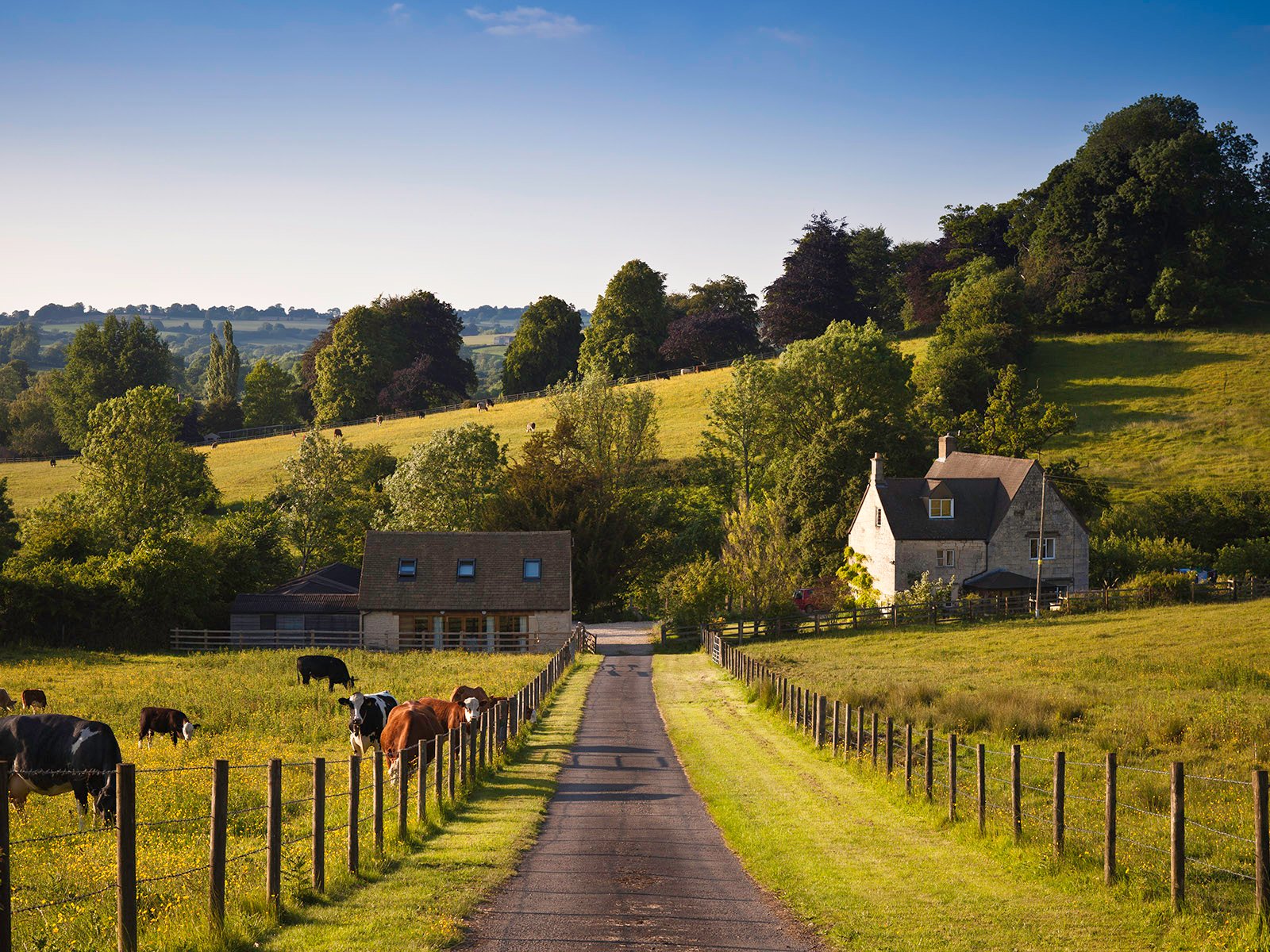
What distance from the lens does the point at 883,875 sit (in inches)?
532

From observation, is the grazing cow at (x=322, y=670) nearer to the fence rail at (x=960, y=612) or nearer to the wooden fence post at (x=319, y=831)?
the fence rail at (x=960, y=612)

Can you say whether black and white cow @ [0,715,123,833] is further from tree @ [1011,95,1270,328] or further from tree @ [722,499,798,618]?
tree @ [1011,95,1270,328]

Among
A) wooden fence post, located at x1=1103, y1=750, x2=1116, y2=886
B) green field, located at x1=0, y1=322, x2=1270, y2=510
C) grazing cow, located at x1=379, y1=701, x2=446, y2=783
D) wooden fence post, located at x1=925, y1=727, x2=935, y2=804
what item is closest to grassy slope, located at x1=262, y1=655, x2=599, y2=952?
grazing cow, located at x1=379, y1=701, x2=446, y2=783

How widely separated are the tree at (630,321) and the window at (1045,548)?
6436cm

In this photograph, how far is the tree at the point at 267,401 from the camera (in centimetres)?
12444

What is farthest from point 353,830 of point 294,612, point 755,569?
point 294,612

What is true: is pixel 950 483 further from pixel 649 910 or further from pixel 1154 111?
pixel 1154 111

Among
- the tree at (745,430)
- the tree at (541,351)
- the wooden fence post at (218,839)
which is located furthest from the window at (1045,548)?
the tree at (541,351)

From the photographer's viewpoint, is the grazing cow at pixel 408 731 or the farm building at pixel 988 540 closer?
the grazing cow at pixel 408 731

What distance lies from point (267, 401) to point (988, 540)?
8898 centimetres

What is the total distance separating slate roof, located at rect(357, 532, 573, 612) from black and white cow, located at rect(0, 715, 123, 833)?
38.2 meters

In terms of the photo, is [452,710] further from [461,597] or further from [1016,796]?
[461,597]

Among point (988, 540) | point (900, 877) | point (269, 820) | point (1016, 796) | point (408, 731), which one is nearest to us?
point (269, 820)

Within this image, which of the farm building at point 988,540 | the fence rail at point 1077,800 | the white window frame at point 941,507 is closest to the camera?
the fence rail at point 1077,800
